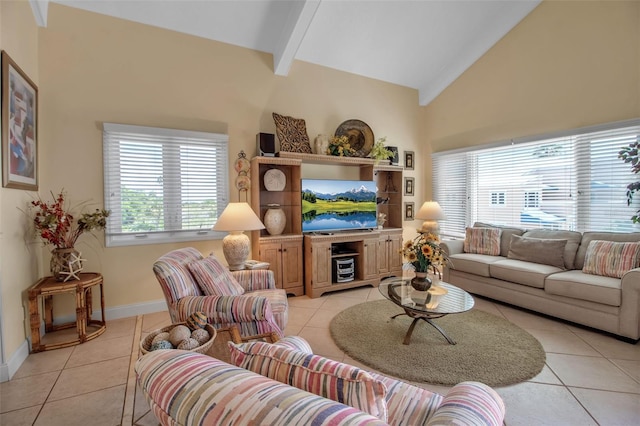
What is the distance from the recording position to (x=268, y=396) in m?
0.59

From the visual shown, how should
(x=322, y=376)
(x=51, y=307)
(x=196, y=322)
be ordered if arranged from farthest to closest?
(x=51, y=307) < (x=196, y=322) < (x=322, y=376)

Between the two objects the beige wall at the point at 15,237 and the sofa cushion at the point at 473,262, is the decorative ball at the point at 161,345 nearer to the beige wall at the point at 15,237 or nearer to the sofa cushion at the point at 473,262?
the beige wall at the point at 15,237

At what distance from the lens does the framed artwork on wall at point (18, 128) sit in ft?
7.10

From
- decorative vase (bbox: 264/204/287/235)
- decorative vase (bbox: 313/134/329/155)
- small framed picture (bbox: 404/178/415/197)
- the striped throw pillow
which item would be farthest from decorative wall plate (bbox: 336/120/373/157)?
the striped throw pillow

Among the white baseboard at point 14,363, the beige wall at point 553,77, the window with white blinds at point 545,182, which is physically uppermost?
the beige wall at point 553,77

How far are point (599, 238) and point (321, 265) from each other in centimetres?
317

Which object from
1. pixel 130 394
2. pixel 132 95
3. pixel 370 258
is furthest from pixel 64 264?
pixel 370 258

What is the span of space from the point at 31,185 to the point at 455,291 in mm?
4019

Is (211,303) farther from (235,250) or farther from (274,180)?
(274,180)

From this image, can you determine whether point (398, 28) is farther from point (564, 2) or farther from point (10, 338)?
point (10, 338)

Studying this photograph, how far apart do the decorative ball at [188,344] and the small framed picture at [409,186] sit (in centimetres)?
458

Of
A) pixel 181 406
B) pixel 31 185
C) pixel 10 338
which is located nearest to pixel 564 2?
pixel 181 406

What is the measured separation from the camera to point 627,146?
127 inches

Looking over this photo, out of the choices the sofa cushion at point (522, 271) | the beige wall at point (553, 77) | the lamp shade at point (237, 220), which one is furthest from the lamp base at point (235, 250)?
the beige wall at point (553, 77)
